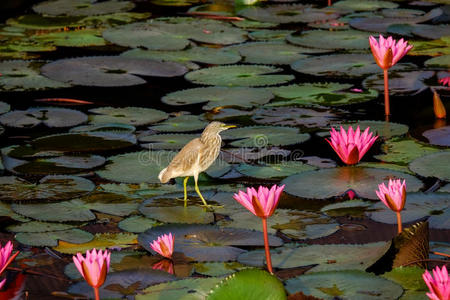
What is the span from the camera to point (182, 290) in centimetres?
336

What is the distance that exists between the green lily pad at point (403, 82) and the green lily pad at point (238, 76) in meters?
0.63

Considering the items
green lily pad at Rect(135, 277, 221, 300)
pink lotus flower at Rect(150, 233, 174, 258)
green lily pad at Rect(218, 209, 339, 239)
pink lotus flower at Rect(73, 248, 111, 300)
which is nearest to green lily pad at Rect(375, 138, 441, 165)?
green lily pad at Rect(218, 209, 339, 239)

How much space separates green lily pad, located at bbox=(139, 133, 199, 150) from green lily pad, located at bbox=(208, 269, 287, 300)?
2401 mm

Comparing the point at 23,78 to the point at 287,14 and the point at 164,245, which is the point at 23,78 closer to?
the point at 287,14

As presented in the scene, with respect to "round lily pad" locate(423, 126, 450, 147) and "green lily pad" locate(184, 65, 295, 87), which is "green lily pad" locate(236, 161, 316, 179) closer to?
"round lily pad" locate(423, 126, 450, 147)

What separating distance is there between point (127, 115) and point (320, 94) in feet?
4.54

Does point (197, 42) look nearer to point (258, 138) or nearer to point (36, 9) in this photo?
point (36, 9)

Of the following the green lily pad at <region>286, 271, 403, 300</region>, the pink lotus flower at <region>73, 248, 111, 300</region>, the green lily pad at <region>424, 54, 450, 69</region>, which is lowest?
the green lily pad at <region>286, 271, 403, 300</region>

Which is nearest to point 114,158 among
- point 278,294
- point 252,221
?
point 252,221

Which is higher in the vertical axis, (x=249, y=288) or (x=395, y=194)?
(x=395, y=194)

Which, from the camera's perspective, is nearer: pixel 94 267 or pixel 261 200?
pixel 94 267

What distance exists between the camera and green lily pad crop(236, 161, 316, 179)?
16.3 ft

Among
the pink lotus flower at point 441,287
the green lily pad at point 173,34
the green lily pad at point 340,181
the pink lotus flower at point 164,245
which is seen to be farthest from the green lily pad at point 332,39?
the pink lotus flower at point 441,287

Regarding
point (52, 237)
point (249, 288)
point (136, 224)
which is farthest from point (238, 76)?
point (249, 288)
